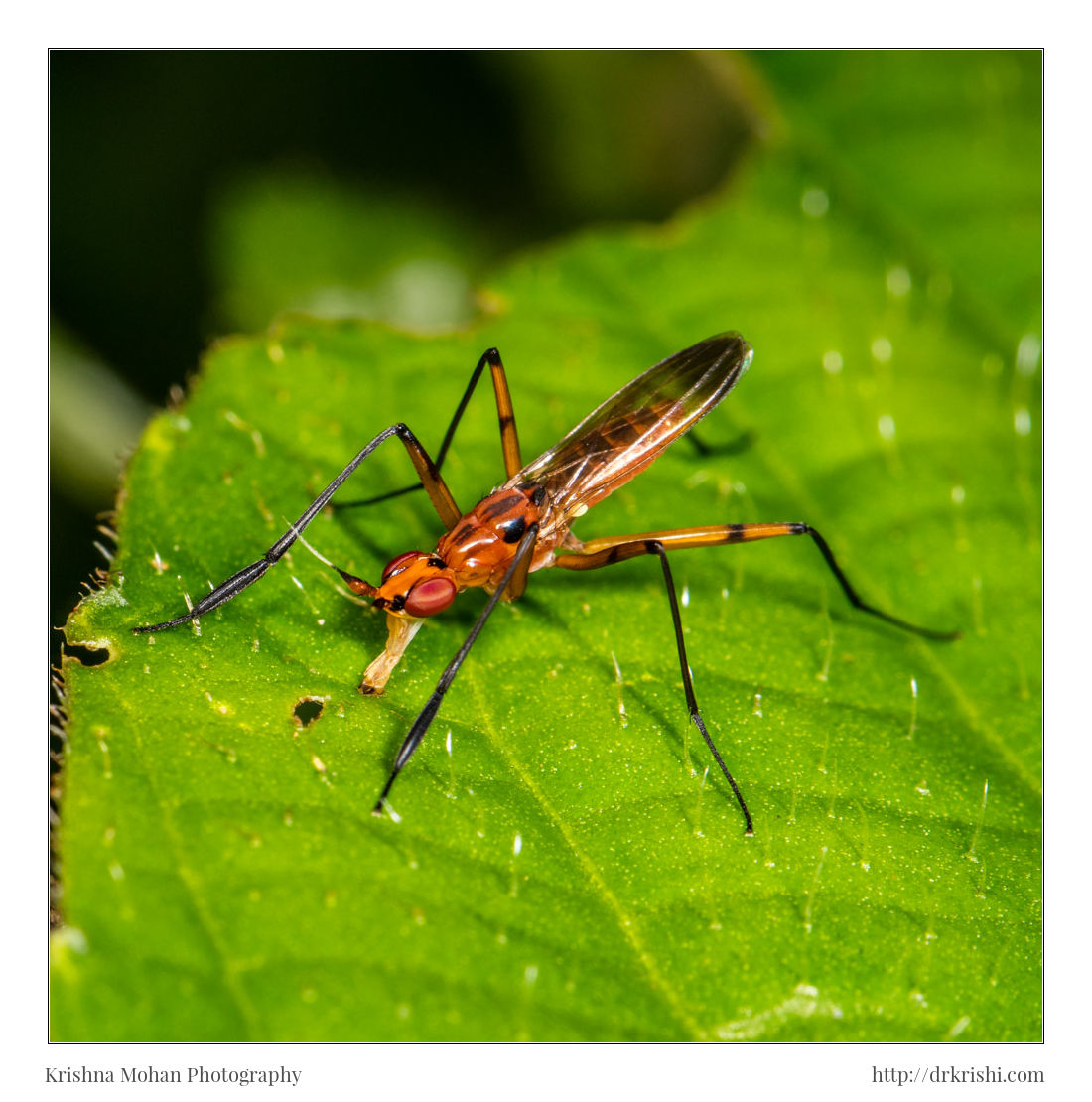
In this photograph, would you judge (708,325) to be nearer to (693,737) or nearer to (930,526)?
(930,526)

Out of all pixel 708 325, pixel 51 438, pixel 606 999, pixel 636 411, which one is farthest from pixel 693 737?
pixel 51 438

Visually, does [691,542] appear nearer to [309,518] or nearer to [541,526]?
[541,526]

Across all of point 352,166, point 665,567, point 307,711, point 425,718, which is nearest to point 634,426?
point 665,567

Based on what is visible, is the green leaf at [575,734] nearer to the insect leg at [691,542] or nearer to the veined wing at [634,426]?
the insect leg at [691,542]

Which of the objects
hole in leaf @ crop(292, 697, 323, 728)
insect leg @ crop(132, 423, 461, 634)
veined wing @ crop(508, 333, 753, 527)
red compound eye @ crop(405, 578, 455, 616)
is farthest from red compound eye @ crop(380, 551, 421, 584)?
veined wing @ crop(508, 333, 753, 527)

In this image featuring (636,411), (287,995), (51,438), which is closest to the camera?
(287,995)

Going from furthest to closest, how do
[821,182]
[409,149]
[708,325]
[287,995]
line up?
[409,149]
[821,182]
[708,325]
[287,995]
